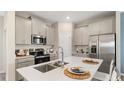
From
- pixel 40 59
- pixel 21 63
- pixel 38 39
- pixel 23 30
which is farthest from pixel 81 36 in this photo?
pixel 21 63

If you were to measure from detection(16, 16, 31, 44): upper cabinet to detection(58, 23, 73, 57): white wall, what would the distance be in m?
1.48

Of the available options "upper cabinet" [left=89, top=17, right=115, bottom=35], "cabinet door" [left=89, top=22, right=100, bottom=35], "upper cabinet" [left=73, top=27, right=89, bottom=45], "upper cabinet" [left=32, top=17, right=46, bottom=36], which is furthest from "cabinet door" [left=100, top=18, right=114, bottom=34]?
"upper cabinet" [left=32, top=17, right=46, bottom=36]

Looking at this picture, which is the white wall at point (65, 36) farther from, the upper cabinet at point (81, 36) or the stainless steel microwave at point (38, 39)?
the stainless steel microwave at point (38, 39)

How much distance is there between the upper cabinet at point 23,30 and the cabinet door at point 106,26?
2.71 m

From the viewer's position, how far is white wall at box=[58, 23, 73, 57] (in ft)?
12.8

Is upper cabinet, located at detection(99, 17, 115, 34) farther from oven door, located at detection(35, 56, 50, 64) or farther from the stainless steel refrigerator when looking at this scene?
oven door, located at detection(35, 56, 50, 64)

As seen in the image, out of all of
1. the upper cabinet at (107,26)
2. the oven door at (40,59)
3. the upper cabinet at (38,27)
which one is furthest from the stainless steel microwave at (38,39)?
the upper cabinet at (107,26)

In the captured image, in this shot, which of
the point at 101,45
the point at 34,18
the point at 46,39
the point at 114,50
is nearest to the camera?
the point at 114,50

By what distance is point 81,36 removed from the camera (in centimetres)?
396
